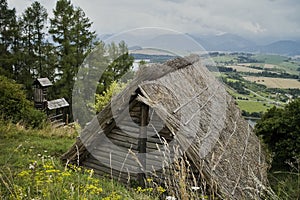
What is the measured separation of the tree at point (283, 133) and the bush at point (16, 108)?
898cm

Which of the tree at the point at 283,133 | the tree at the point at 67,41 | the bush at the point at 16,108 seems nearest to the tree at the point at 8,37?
the tree at the point at 67,41

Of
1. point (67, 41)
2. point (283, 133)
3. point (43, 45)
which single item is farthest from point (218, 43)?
point (43, 45)

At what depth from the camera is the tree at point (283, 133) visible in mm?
11812

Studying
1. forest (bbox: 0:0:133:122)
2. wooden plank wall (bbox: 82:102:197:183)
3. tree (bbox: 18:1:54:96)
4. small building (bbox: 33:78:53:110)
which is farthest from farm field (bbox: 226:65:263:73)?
wooden plank wall (bbox: 82:102:197:183)

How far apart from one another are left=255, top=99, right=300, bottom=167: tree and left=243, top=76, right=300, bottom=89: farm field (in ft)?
49.5

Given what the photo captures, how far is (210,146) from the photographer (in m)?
5.66

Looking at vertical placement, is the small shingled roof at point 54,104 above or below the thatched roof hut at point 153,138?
below

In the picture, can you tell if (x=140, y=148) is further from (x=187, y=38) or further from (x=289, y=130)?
(x=289, y=130)

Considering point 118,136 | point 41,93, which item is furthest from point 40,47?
point 118,136

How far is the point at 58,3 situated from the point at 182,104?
19.9m

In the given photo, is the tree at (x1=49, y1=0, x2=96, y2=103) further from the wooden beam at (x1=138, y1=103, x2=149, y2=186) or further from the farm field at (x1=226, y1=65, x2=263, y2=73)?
the wooden beam at (x1=138, y1=103, x2=149, y2=186)

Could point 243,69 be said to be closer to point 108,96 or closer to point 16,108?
point 108,96

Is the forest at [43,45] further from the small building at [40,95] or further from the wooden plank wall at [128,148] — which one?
the wooden plank wall at [128,148]

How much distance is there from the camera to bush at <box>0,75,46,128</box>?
10.8 m
